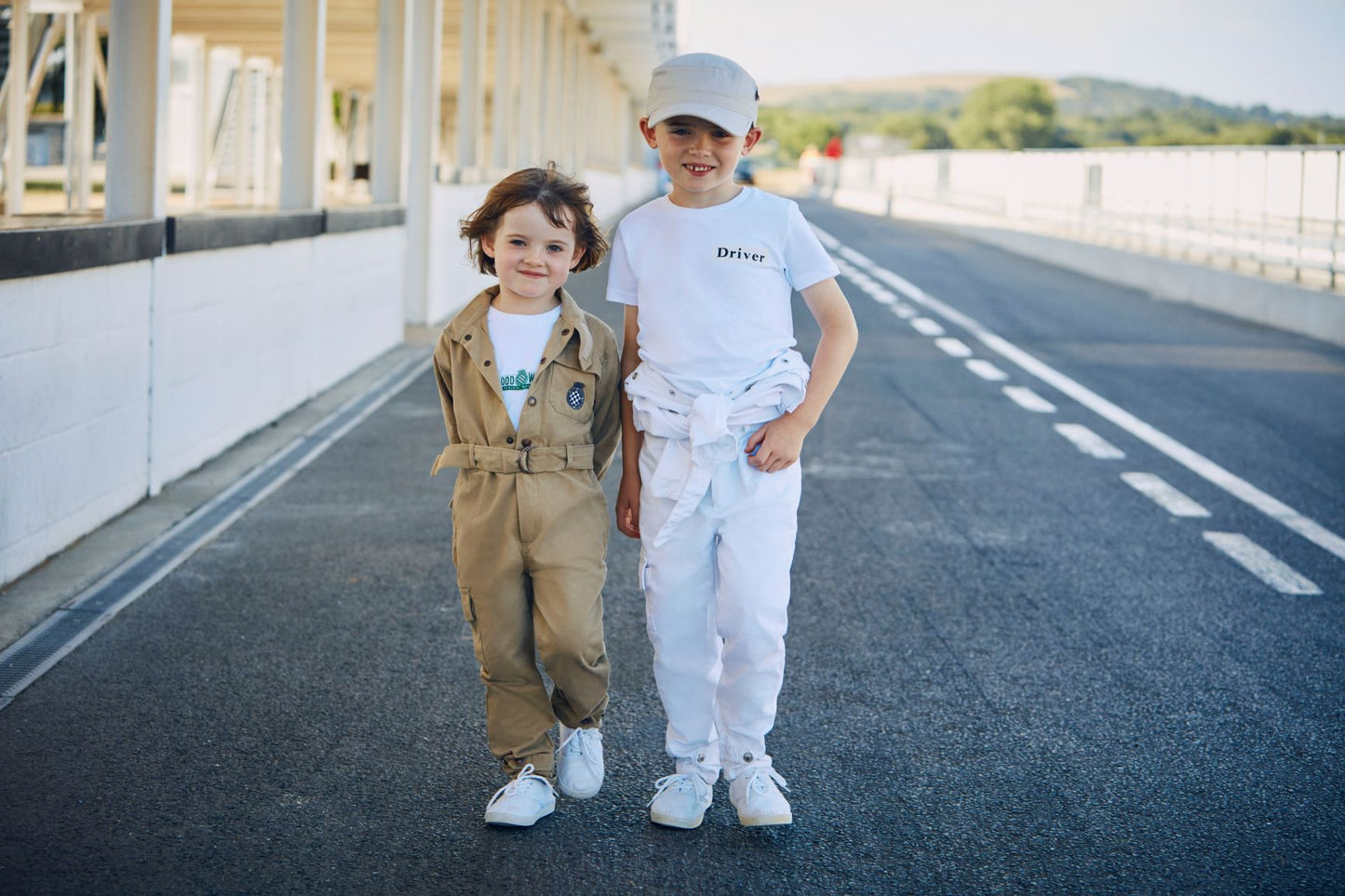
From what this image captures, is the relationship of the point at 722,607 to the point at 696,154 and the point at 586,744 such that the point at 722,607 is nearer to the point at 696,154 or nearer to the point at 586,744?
the point at 586,744

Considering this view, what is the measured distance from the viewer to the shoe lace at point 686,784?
150 inches

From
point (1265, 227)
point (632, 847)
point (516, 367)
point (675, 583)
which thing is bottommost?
point (632, 847)

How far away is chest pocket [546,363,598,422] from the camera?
3.72 meters

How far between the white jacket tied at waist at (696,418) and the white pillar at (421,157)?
11.8 m

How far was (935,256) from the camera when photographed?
2920 centimetres

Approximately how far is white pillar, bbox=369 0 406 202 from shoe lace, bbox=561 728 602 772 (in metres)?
10.6

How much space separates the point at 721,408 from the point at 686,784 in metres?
0.92

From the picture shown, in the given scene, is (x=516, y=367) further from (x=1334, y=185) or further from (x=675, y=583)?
(x=1334, y=185)

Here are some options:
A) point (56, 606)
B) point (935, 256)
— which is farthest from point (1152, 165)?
point (56, 606)

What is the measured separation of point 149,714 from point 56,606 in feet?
4.14

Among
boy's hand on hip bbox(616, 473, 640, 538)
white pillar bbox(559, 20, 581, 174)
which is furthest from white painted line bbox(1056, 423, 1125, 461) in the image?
white pillar bbox(559, 20, 581, 174)

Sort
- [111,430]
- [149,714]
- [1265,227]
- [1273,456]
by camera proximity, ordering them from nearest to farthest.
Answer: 1. [149,714]
2. [111,430]
3. [1273,456]
4. [1265,227]

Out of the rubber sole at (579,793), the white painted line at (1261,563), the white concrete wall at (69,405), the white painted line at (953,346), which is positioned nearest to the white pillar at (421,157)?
the white painted line at (953,346)

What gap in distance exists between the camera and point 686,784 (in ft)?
12.5
